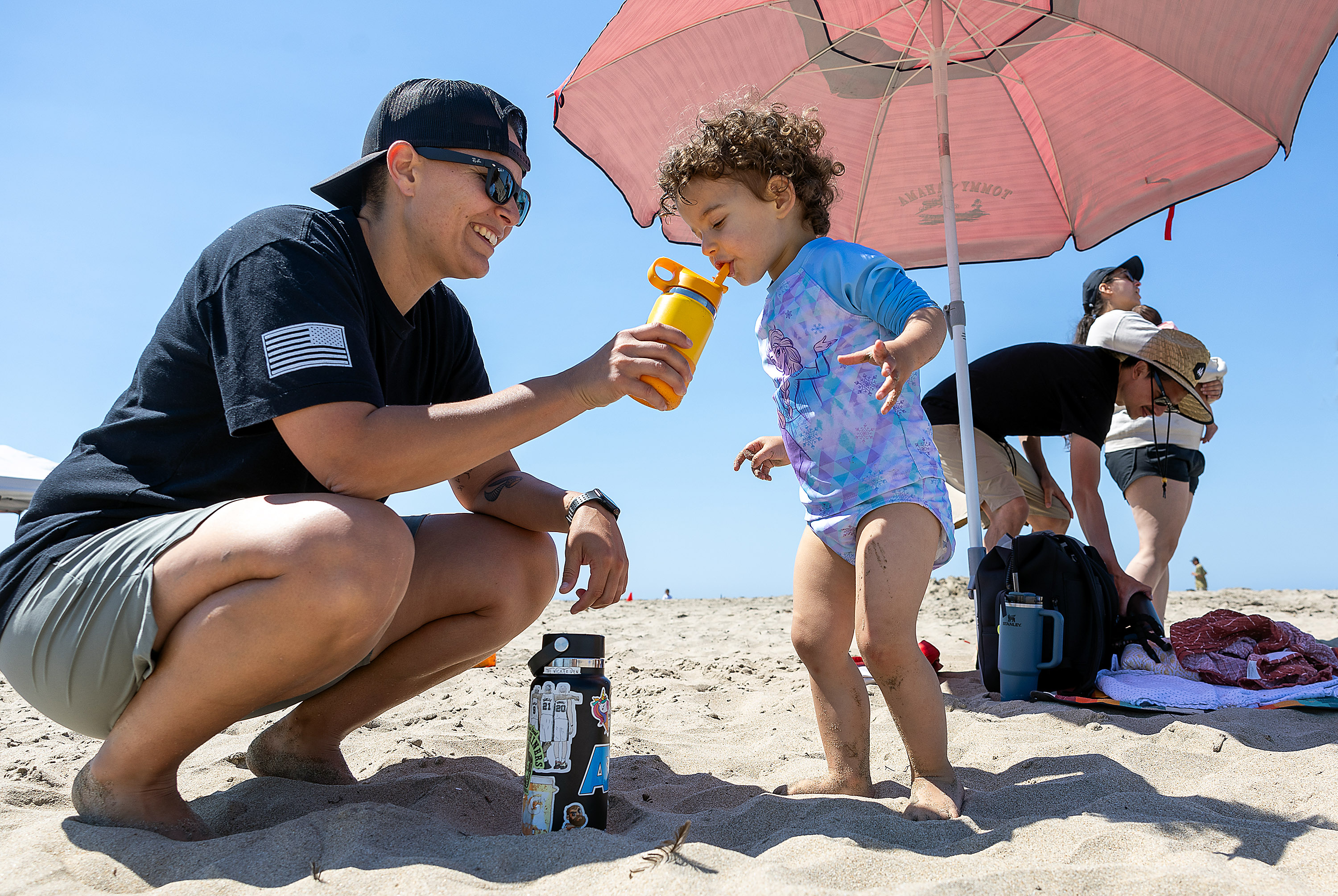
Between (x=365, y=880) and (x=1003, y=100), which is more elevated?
(x=1003, y=100)

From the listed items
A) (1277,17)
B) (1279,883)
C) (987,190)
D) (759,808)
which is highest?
(1277,17)

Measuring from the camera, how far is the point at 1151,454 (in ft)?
14.6

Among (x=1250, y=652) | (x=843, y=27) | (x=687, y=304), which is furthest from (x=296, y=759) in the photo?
(x=843, y=27)

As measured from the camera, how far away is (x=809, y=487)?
2.29 metres

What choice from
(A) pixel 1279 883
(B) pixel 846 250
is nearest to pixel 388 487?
(B) pixel 846 250

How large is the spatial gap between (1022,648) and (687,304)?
7.45ft

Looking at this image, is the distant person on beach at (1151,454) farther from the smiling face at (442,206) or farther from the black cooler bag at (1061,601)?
the smiling face at (442,206)

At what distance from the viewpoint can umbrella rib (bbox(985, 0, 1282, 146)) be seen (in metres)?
3.85

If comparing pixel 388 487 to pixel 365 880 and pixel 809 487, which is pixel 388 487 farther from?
pixel 809 487

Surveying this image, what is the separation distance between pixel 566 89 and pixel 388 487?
3.08m

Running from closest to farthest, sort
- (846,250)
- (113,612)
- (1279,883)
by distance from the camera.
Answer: (1279,883) < (113,612) < (846,250)

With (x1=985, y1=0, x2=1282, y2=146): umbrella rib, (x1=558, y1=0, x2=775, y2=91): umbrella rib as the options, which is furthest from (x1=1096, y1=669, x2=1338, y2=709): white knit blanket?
(x1=558, y1=0, x2=775, y2=91): umbrella rib

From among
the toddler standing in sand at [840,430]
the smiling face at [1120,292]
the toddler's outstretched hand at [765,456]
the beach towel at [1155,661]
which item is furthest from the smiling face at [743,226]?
the smiling face at [1120,292]

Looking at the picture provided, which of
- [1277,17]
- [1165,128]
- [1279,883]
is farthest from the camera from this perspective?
[1165,128]
